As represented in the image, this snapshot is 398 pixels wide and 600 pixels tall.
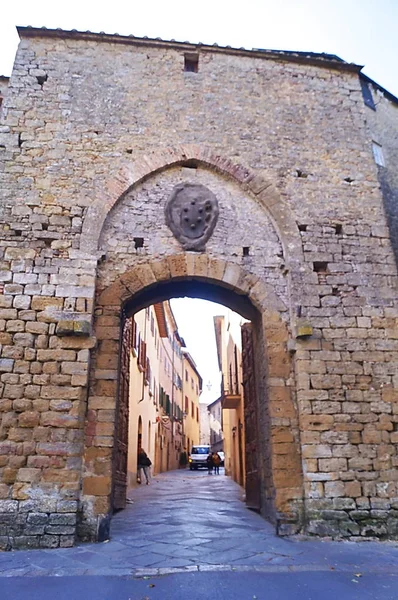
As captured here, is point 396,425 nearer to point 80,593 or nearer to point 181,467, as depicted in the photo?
point 80,593

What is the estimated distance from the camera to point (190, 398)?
37.1 metres

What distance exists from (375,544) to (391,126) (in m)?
9.33

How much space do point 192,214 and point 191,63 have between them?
3.19 metres

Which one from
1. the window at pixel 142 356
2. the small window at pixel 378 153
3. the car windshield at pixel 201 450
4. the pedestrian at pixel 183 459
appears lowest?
the pedestrian at pixel 183 459

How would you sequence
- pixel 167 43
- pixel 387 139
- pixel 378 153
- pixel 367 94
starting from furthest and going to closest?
pixel 387 139 → pixel 367 94 → pixel 378 153 → pixel 167 43

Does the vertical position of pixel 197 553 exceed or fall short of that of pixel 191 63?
it falls short

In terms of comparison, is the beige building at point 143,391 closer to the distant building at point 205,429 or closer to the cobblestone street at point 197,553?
the cobblestone street at point 197,553

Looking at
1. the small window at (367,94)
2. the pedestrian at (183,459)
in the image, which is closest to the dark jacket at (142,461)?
the small window at (367,94)

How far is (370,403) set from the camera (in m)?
6.38

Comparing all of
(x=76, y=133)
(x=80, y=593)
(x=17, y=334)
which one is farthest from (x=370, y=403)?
(x=76, y=133)

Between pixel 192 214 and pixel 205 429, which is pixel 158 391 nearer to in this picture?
pixel 192 214

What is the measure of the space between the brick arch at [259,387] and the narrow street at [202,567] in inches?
17.6

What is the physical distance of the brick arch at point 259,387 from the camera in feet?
19.0

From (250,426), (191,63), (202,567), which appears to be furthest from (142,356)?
(202,567)
